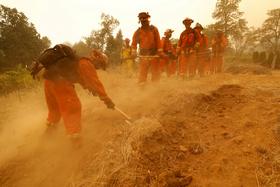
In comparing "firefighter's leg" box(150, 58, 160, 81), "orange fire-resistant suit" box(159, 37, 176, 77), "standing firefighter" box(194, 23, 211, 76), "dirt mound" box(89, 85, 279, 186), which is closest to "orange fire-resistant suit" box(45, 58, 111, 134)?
"dirt mound" box(89, 85, 279, 186)

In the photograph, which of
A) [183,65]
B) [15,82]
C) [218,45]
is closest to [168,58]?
[183,65]

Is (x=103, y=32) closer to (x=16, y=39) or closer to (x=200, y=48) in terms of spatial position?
(x=16, y=39)

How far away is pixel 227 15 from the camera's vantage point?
34.0m

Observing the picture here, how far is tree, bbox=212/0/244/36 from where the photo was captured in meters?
33.8

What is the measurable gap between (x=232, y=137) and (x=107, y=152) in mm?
1713

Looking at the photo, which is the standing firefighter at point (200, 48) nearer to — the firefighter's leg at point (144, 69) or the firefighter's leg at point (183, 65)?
the firefighter's leg at point (183, 65)

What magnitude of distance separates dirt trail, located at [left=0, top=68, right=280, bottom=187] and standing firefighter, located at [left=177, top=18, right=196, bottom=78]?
305 cm

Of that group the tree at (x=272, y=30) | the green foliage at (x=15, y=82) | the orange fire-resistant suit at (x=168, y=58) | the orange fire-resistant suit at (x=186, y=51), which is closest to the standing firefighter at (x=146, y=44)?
the orange fire-resistant suit at (x=168, y=58)

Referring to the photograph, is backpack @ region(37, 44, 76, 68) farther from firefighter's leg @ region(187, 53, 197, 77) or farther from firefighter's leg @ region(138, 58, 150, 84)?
firefighter's leg @ region(187, 53, 197, 77)

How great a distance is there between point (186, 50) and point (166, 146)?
560 cm

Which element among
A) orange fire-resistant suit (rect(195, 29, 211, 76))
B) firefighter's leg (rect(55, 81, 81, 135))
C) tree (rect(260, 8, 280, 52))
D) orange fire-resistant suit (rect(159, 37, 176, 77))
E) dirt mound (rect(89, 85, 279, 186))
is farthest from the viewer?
tree (rect(260, 8, 280, 52))

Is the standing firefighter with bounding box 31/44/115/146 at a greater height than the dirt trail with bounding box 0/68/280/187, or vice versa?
the standing firefighter with bounding box 31/44/115/146

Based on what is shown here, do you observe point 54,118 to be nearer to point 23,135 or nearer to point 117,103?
point 23,135

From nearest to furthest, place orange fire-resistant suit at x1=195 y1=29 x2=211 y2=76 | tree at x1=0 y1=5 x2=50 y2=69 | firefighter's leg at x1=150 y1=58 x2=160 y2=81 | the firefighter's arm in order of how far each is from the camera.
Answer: the firefighter's arm, firefighter's leg at x1=150 y1=58 x2=160 y2=81, orange fire-resistant suit at x1=195 y1=29 x2=211 y2=76, tree at x1=0 y1=5 x2=50 y2=69
